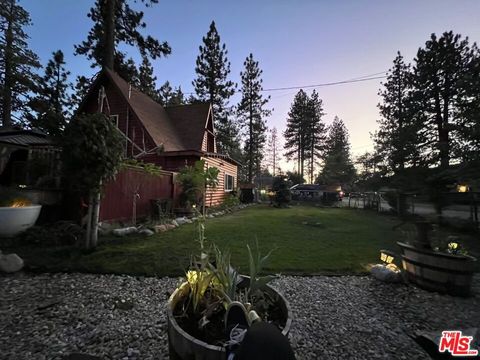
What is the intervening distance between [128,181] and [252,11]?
22.6 feet

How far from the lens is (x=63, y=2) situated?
9.03 m

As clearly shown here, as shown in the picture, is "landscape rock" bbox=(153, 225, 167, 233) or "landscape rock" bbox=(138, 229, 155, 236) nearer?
"landscape rock" bbox=(138, 229, 155, 236)

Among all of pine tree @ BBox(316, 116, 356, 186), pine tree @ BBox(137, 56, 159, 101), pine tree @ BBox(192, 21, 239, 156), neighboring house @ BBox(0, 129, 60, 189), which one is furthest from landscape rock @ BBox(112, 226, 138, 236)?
pine tree @ BBox(316, 116, 356, 186)

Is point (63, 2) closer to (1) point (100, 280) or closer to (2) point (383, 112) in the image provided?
(1) point (100, 280)

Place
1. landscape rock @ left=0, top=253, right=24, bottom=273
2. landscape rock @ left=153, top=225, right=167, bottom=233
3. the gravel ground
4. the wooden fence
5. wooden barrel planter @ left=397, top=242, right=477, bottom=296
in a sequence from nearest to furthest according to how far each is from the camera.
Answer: the gravel ground, wooden barrel planter @ left=397, top=242, right=477, bottom=296, landscape rock @ left=0, top=253, right=24, bottom=273, the wooden fence, landscape rock @ left=153, top=225, right=167, bottom=233

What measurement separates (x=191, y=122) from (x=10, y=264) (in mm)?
12039

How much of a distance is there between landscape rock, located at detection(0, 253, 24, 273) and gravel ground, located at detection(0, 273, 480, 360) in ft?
0.52

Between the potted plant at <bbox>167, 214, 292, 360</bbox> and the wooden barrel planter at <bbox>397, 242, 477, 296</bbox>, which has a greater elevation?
the potted plant at <bbox>167, 214, 292, 360</bbox>

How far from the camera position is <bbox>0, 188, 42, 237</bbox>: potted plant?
4.39 metres

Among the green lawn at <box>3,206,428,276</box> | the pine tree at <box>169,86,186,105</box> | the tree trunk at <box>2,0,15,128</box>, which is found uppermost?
the pine tree at <box>169,86,186,105</box>

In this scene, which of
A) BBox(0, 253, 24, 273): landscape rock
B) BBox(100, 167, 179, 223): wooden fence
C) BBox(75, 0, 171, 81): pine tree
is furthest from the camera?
BBox(75, 0, 171, 81): pine tree

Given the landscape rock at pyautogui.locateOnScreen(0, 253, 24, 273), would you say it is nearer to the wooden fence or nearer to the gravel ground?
the gravel ground

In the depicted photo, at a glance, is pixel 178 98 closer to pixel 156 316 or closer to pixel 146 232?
pixel 146 232

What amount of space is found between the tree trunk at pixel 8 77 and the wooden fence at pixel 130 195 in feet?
46.8
